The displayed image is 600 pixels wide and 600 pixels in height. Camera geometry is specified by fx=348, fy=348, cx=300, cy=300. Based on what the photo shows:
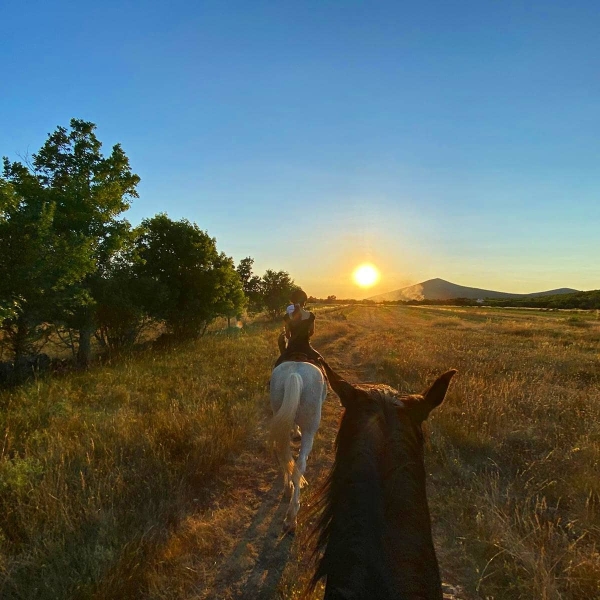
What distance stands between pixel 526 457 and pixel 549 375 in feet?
18.9

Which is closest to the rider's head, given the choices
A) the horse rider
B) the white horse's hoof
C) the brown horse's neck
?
the horse rider

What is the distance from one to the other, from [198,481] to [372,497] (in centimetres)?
419

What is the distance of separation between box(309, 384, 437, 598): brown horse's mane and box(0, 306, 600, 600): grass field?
1898 millimetres

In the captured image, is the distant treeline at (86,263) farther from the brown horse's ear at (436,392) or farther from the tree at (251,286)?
the tree at (251,286)

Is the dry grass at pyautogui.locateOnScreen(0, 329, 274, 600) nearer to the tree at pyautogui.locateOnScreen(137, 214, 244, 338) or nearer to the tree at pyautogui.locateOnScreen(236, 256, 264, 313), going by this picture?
the tree at pyautogui.locateOnScreen(137, 214, 244, 338)

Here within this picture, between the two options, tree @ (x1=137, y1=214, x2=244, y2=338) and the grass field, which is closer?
the grass field

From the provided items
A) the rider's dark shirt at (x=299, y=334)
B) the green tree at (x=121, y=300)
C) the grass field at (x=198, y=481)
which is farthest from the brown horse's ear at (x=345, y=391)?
the green tree at (x=121, y=300)

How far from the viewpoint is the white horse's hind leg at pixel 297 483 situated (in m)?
4.18

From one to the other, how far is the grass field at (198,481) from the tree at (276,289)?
27136mm

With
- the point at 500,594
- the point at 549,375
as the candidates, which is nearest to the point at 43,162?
the point at 500,594

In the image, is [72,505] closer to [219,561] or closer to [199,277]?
[219,561]

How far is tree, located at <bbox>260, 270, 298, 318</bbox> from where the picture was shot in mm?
36469

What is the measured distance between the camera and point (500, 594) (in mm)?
3113

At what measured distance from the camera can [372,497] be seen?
59.7 inches
